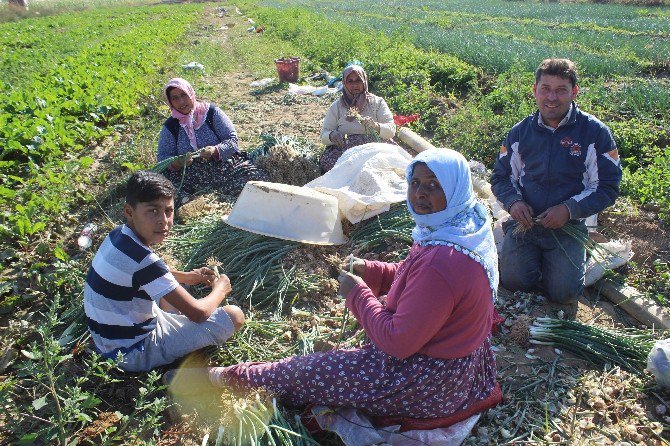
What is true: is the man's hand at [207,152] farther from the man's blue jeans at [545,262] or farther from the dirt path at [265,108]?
the man's blue jeans at [545,262]

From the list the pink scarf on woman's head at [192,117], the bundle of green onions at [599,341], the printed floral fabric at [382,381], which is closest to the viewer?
the printed floral fabric at [382,381]

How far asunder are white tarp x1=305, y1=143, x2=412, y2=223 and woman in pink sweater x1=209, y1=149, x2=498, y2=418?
1566 millimetres

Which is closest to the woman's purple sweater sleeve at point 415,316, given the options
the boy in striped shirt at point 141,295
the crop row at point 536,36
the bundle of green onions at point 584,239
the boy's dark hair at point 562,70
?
the boy in striped shirt at point 141,295

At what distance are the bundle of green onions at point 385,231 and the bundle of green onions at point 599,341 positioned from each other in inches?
43.0

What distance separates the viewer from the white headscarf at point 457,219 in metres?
1.86

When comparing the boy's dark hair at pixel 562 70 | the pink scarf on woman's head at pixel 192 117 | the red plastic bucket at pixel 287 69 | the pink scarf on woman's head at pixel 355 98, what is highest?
the boy's dark hair at pixel 562 70

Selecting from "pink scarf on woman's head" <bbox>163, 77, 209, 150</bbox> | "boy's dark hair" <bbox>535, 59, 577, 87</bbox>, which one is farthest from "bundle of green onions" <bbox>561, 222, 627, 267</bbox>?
"pink scarf on woman's head" <bbox>163, 77, 209, 150</bbox>

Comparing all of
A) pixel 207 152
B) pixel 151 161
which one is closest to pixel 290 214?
pixel 207 152

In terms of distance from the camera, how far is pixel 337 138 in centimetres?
482

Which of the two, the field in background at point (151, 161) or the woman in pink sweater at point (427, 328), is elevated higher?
the woman in pink sweater at point (427, 328)

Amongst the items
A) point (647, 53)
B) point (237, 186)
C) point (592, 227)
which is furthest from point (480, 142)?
point (647, 53)

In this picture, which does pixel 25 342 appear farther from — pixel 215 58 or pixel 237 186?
pixel 215 58

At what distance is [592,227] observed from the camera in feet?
11.6

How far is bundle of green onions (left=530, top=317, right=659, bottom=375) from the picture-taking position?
2.58 m
